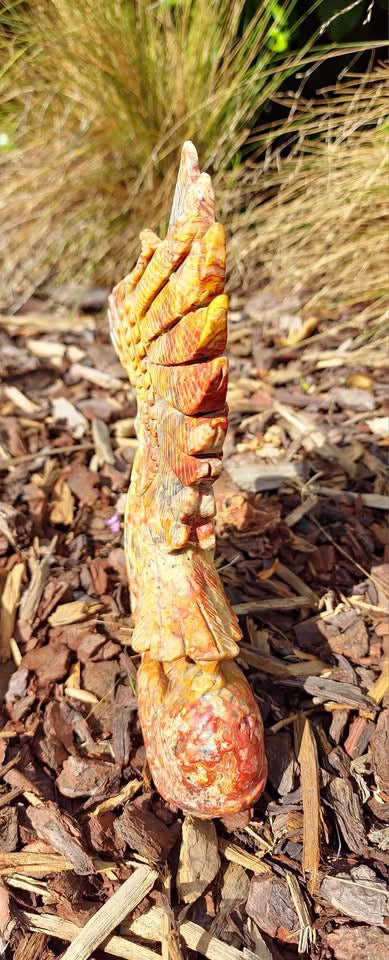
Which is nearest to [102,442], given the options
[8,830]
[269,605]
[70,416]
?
[70,416]

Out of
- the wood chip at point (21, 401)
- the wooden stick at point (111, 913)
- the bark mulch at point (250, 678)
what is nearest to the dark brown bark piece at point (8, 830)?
the bark mulch at point (250, 678)

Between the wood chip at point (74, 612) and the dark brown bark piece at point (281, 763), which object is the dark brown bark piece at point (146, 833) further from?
the wood chip at point (74, 612)

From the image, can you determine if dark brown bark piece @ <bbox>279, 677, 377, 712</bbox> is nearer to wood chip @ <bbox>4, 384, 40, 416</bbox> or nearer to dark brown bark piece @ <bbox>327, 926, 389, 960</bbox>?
dark brown bark piece @ <bbox>327, 926, 389, 960</bbox>

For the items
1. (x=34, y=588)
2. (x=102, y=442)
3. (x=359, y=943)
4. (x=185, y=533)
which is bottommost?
(x=359, y=943)

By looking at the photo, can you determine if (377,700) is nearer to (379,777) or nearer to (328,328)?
(379,777)

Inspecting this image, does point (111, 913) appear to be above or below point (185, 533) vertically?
below

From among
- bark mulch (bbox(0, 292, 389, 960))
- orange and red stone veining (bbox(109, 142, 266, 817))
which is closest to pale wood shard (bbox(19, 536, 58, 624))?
bark mulch (bbox(0, 292, 389, 960))

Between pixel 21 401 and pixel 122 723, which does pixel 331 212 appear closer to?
pixel 21 401
